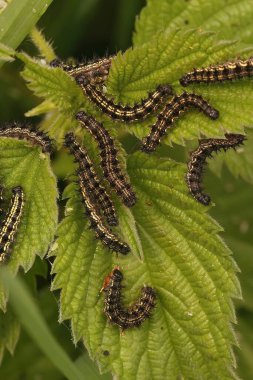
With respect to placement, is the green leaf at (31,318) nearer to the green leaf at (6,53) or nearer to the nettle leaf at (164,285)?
the nettle leaf at (164,285)

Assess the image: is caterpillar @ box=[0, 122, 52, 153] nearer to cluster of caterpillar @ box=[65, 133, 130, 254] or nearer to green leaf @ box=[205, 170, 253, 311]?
cluster of caterpillar @ box=[65, 133, 130, 254]

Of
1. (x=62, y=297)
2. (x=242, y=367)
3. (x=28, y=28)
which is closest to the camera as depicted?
(x=62, y=297)

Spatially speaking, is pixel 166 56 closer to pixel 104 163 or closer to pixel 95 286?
pixel 104 163

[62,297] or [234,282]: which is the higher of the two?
[62,297]

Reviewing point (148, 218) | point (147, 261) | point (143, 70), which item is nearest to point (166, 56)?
point (143, 70)

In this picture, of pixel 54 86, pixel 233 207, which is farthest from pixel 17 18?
pixel 233 207

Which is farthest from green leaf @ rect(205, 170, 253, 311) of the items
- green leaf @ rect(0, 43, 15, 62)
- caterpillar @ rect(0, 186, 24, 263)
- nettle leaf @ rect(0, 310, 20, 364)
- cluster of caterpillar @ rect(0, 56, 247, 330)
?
green leaf @ rect(0, 43, 15, 62)

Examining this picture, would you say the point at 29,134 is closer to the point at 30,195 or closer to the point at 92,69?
the point at 30,195
